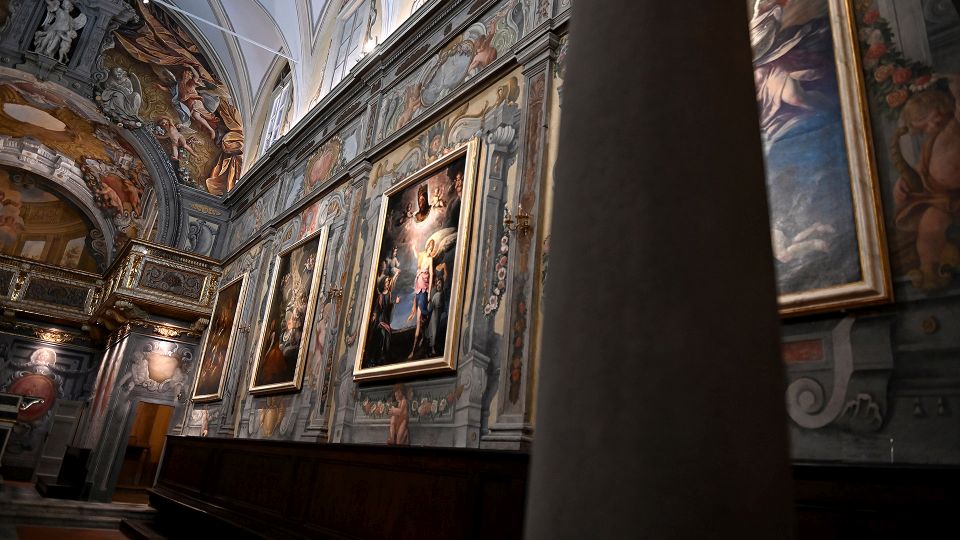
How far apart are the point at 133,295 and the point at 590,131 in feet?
45.5

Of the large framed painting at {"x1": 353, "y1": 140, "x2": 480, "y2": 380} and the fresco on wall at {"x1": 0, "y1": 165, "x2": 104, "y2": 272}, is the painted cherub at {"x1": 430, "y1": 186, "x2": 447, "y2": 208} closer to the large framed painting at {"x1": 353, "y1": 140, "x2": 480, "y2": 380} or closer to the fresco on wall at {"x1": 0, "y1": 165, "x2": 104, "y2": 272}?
the large framed painting at {"x1": 353, "y1": 140, "x2": 480, "y2": 380}

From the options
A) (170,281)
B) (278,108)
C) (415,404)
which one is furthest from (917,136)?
(170,281)

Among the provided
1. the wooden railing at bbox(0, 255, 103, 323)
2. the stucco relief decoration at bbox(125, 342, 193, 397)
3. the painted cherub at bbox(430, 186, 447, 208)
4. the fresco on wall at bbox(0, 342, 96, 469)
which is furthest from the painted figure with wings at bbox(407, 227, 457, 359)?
the fresco on wall at bbox(0, 342, 96, 469)

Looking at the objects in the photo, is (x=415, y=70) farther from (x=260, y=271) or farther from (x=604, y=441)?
(x=604, y=441)

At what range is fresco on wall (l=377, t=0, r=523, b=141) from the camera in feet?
20.4

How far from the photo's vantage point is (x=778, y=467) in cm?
90

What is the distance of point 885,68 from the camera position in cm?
302

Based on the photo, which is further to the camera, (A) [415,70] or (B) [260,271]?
(B) [260,271]

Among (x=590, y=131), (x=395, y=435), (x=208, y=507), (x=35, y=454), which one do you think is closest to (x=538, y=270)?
(x=395, y=435)

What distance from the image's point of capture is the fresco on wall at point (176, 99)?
48.6 feet

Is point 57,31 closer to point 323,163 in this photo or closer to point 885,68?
point 323,163

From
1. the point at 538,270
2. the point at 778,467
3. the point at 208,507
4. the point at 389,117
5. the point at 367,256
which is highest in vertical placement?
the point at 389,117

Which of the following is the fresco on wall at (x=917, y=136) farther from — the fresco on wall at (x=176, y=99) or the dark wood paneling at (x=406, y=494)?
the fresco on wall at (x=176, y=99)

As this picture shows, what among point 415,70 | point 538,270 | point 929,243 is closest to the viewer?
point 929,243
